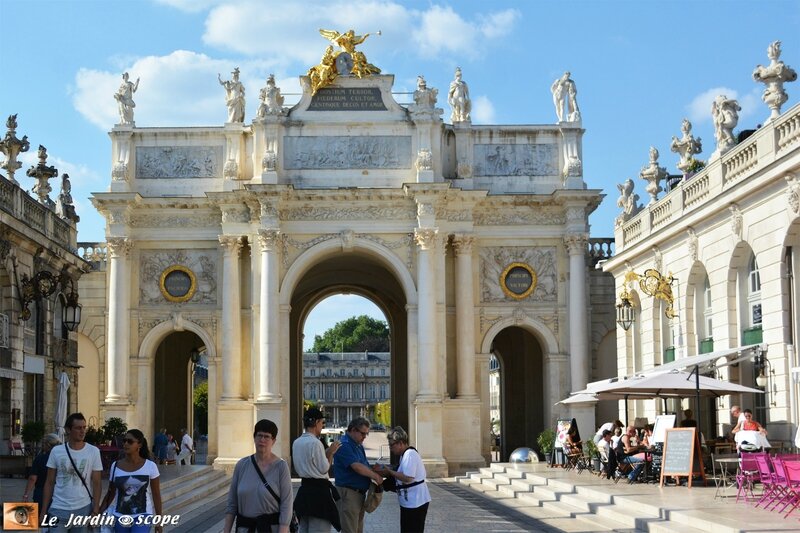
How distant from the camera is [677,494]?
71.8ft

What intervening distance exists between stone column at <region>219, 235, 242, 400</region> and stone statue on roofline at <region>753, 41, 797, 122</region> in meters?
22.3

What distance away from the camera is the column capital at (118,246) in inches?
1698

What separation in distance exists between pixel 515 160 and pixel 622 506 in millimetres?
24009

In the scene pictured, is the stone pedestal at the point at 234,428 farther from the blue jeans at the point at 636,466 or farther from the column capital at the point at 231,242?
the blue jeans at the point at 636,466

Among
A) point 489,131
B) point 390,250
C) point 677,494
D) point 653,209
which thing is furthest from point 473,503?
point 489,131

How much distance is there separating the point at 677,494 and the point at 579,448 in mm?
14092

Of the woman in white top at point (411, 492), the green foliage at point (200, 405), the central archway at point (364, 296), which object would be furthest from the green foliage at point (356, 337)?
the woman in white top at point (411, 492)

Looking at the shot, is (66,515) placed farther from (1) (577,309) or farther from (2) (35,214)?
(1) (577,309)

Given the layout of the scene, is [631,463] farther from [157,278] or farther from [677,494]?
[157,278]

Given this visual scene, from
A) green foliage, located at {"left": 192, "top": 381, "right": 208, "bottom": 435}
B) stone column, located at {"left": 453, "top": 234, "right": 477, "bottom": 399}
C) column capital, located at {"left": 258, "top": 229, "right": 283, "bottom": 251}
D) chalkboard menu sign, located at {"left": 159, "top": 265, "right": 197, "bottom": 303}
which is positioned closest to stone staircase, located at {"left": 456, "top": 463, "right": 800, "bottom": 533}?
stone column, located at {"left": 453, "top": 234, "right": 477, "bottom": 399}

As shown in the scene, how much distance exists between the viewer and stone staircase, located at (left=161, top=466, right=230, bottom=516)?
26000mm

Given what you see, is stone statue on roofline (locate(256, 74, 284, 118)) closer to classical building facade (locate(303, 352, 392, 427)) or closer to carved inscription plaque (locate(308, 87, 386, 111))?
carved inscription plaque (locate(308, 87, 386, 111))

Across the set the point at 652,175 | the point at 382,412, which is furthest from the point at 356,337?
the point at 652,175

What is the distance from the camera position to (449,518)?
23422 millimetres
